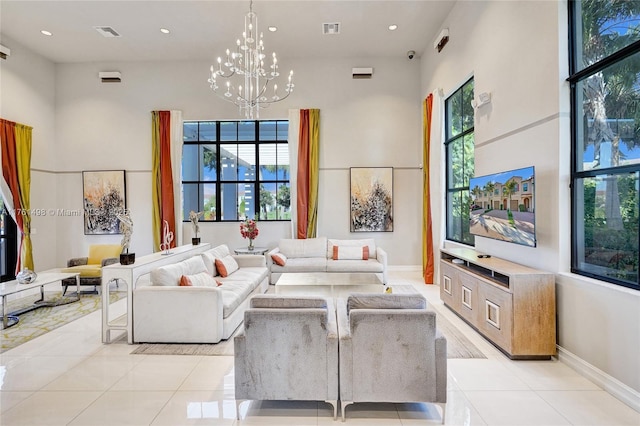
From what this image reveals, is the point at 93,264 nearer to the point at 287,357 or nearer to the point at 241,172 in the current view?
the point at 241,172

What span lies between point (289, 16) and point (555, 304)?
5.99m

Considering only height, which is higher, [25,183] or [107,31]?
[107,31]

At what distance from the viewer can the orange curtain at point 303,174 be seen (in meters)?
7.64

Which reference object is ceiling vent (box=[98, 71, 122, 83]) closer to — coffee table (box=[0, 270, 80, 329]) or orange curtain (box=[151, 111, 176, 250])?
orange curtain (box=[151, 111, 176, 250])

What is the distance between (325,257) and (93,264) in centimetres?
461

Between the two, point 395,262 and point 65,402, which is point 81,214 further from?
point 395,262

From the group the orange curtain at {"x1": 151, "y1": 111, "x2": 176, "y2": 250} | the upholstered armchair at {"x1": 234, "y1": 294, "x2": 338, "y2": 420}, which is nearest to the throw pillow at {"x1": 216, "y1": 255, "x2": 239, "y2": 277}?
the orange curtain at {"x1": 151, "y1": 111, "x2": 176, "y2": 250}

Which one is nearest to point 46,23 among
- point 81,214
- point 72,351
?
point 81,214

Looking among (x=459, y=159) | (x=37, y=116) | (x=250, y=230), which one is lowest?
(x=250, y=230)

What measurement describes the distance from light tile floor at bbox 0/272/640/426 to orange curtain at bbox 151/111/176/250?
431 centimetres

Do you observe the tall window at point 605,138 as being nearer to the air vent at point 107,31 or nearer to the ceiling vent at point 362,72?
the ceiling vent at point 362,72

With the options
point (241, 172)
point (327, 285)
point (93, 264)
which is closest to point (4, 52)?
point (93, 264)

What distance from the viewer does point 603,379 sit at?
2.76 meters

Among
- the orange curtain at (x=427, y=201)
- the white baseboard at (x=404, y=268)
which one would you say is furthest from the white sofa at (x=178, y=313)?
the white baseboard at (x=404, y=268)
